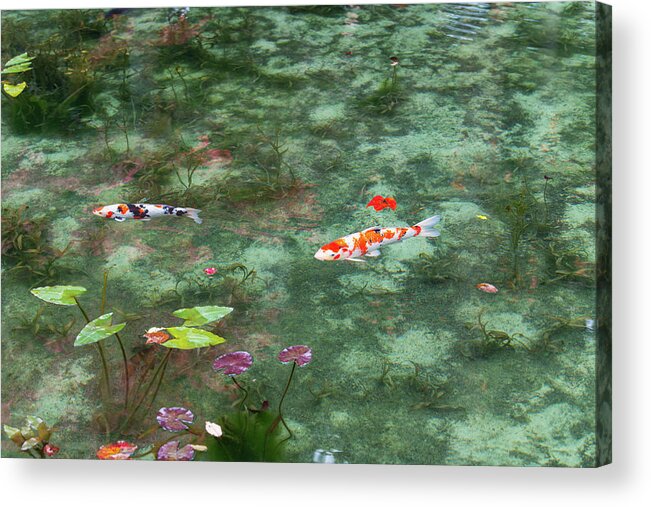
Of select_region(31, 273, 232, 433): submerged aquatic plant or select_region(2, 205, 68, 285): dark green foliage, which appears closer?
select_region(31, 273, 232, 433): submerged aquatic plant

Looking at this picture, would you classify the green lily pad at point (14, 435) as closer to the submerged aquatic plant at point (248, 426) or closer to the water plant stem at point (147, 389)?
the water plant stem at point (147, 389)

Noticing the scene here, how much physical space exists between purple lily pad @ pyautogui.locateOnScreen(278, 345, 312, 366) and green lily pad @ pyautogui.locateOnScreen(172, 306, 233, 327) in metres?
0.26

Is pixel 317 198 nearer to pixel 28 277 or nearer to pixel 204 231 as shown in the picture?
pixel 204 231

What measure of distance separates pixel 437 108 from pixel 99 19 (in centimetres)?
134

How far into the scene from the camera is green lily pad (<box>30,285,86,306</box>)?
3.30 meters

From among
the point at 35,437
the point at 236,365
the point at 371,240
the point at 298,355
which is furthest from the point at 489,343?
the point at 35,437

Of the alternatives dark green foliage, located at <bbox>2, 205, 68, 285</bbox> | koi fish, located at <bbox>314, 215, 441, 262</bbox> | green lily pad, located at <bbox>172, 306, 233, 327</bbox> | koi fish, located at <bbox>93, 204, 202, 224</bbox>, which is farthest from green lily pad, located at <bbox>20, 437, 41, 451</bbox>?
koi fish, located at <bbox>314, 215, 441, 262</bbox>

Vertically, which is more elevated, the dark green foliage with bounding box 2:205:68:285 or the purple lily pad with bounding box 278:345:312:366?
the dark green foliage with bounding box 2:205:68:285

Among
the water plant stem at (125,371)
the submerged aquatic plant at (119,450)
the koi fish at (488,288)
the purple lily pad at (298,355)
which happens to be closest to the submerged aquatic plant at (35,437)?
the submerged aquatic plant at (119,450)

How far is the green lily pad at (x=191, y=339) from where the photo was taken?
10.5 ft

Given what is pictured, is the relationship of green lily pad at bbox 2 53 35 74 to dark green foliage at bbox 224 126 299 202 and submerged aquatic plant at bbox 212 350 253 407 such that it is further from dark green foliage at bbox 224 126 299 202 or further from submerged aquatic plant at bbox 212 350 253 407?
submerged aquatic plant at bbox 212 350 253 407

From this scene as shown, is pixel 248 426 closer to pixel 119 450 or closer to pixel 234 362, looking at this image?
pixel 234 362

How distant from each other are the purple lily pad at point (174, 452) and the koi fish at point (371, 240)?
86 centimetres

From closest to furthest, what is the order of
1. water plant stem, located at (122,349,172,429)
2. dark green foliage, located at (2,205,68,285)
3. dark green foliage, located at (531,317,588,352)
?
1. dark green foliage, located at (531,317,588,352)
2. water plant stem, located at (122,349,172,429)
3. dark green foliage, located at (2,205,68,285)
